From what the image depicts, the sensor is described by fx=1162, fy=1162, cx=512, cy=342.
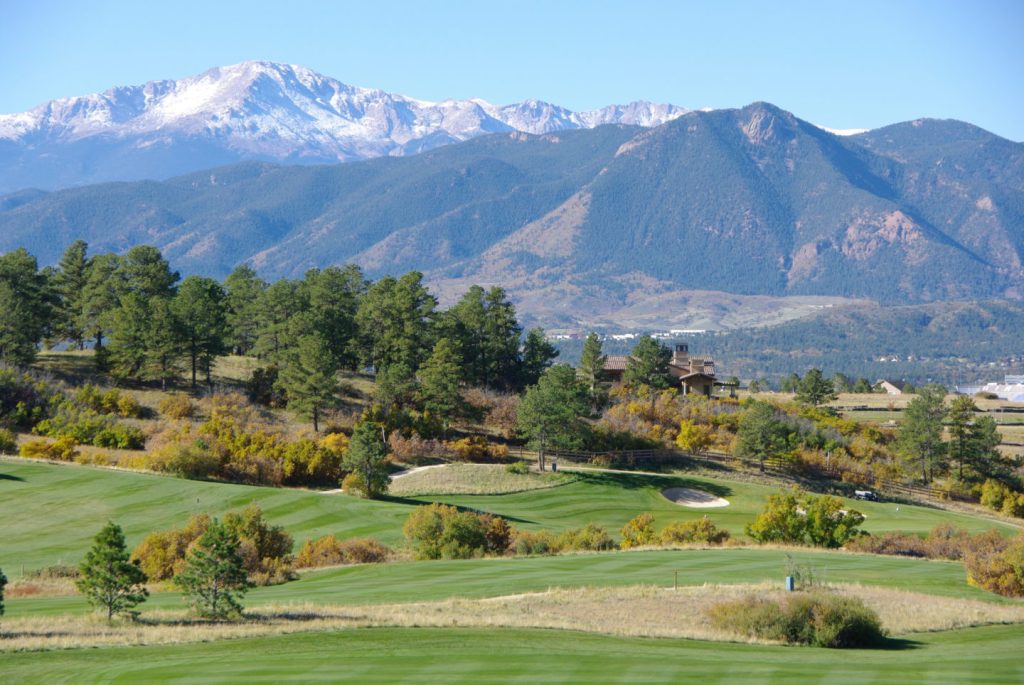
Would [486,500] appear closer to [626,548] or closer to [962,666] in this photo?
[626,548]

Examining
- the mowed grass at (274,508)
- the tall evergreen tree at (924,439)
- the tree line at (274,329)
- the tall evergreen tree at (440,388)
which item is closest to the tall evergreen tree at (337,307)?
the tree line at (274,329)

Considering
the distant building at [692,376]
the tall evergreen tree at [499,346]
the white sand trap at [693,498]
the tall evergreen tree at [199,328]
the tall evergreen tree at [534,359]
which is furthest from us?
the distant building at [692,376]

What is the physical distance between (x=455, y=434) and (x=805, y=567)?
4989cm

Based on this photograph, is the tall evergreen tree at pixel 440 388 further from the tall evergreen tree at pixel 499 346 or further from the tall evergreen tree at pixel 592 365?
the tall evergreen tree at pixel 592 365

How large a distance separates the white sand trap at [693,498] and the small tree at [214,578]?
1862 inches

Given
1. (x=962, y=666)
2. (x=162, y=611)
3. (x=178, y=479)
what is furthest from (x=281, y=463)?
(x=962, y=666)

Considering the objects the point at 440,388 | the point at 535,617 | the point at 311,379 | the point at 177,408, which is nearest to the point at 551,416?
the point at 440,388

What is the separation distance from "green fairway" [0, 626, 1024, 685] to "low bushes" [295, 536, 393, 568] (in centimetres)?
1854

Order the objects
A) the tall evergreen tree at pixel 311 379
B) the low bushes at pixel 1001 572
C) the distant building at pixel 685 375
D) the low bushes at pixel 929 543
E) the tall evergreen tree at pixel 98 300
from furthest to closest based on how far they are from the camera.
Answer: the distant building at pixel 685 375 → the tall evergreen tree at pixel 98 300 → the tall evergreen tree at pixel 311 379 → the low bushes at pixel 929 543 → the low bushes at pixel 1001 572

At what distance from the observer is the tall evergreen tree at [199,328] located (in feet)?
296

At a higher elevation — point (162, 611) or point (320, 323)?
point (320, 323)

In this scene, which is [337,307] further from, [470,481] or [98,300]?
[470,481]

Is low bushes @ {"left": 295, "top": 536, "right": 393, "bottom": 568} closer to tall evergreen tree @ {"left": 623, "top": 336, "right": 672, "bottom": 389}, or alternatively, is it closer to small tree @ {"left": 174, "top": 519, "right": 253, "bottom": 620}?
small tree @ {"left": 174, "top": 519, "right": 253, "bottom": 620}

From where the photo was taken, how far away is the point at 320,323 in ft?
325
